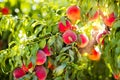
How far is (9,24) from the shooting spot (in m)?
2.20

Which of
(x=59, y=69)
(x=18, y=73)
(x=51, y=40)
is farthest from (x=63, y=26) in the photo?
(x=18, y=73)

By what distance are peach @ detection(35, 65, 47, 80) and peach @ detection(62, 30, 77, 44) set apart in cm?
17

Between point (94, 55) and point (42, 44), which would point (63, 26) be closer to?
point (42, 44)

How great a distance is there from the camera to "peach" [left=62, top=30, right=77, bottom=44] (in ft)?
6.09

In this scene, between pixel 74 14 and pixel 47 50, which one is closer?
pixel 74 14

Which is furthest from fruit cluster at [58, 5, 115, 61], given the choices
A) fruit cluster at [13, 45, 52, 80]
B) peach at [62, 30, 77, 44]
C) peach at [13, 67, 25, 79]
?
peach at [13, 67, 25, 79]

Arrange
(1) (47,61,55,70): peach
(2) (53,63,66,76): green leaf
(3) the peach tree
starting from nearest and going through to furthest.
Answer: (3) the peach tree
(2) (53,63,66,76): green leaf
(1) (47,61,55,70): peach

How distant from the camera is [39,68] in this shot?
6.40ft

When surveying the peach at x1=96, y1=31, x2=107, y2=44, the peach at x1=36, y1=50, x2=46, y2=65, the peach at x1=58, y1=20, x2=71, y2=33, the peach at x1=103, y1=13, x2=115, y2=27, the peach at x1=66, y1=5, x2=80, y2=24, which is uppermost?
the peach at x1=66, y1=5, x2=80, y2=24

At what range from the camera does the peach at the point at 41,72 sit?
1.91 meters

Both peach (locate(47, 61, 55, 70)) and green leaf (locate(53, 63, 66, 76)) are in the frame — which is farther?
peach (locate(47, 61, 55, 70))

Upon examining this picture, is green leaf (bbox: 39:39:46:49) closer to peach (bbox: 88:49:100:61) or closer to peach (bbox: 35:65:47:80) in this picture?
peach (bbox: 35:65:47:80)

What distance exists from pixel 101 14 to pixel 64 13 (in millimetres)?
237

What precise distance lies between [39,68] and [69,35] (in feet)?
0.79
